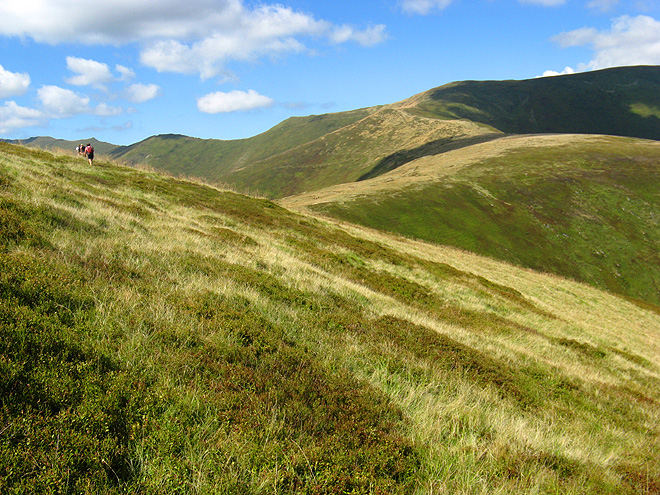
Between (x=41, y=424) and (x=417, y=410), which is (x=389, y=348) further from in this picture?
(x=41, y=424)

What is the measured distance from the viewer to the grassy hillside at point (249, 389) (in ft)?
12.1

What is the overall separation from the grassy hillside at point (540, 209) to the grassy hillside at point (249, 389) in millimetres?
64517

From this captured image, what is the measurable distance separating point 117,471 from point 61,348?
6.81 feet

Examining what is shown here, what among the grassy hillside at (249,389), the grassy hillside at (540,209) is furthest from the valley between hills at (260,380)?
the grassy hillside at (540,209)

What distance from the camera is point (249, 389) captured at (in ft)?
16.6

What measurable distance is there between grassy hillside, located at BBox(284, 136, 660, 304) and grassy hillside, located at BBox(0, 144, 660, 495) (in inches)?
2540

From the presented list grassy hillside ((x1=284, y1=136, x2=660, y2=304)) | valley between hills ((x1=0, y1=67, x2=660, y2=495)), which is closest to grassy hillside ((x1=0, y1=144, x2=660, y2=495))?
valley between hills ((x1=0, y1=67, x2=660, y2=495))

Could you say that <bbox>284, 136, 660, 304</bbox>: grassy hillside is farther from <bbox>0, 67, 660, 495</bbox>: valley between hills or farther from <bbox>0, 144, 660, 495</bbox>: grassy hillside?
<bbox>0, 144, 660, 495</bbox>: grassy hillside

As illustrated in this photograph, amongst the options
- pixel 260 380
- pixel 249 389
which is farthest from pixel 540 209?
pixel 249 389

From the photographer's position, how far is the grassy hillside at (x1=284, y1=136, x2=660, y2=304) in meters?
90.3

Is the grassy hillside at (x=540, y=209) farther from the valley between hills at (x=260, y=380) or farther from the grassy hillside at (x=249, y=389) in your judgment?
the grassy hillside at (x=249, y=389)

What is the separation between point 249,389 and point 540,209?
124 metres

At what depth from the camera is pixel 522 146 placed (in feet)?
505

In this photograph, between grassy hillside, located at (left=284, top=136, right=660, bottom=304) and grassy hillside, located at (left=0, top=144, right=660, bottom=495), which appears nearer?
grassy hillside, located at (left=0, top=144, right=660, bottom=495)
